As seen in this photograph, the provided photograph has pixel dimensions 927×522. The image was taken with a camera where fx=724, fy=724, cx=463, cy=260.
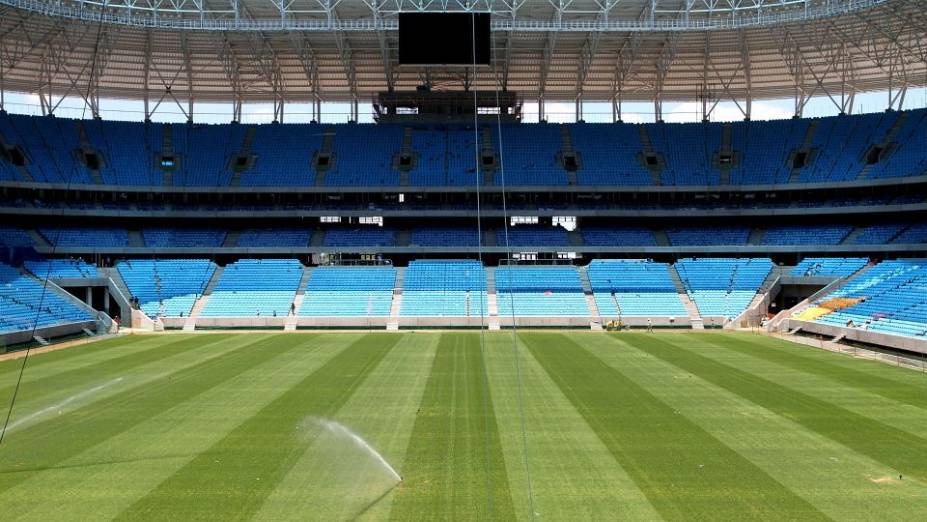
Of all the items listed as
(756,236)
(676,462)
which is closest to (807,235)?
(756,236)

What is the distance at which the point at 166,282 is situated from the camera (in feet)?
149

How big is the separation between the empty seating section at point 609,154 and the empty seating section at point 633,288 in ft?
23.5

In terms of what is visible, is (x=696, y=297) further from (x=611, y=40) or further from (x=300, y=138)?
(x=300, y=138)

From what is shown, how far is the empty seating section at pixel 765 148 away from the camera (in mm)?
52281

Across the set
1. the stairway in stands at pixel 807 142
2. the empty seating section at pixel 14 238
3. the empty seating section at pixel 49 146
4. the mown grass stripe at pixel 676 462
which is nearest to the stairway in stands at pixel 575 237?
the stairway in stands at pixel 807 142

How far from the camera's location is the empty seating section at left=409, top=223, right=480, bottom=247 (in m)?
51.9

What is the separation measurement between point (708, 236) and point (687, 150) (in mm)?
7651

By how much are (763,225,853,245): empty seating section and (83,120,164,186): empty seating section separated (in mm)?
43868

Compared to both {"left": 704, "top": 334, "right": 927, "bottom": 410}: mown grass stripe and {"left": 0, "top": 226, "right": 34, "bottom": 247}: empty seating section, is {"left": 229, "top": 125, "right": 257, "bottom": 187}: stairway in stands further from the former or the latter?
{"left": 704, "top": 334, "right": 927, "bottom": 410}: mown grass stripe

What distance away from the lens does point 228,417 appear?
1675 cm

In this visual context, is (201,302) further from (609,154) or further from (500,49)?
(609,154)

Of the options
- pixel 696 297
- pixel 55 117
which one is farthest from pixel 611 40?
pixel 55 117

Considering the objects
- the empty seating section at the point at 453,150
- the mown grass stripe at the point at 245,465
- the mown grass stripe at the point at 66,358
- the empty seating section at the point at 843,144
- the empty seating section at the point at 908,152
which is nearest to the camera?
the mown grass stripe at the point at 245,465

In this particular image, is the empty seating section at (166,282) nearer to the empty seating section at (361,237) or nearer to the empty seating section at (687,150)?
the empty seating section at (361,237)
